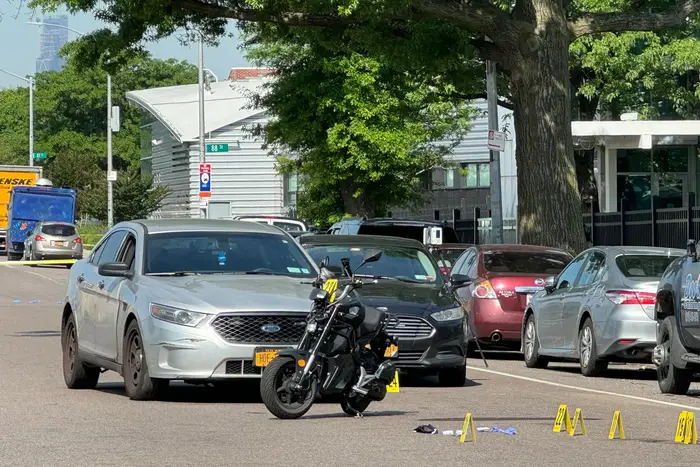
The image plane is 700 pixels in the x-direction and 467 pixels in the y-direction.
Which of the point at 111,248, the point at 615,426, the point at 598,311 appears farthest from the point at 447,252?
the point at 615,426

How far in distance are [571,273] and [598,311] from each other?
1672mm

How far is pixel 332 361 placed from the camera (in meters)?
11.9

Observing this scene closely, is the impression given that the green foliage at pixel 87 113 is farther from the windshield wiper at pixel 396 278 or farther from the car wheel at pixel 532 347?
the windshield wiper at pixel 396 278

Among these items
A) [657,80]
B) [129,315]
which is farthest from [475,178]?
[129,315]

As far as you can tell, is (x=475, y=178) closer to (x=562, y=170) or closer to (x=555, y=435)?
(x=562, y=170)

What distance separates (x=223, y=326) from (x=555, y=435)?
306 centimetres

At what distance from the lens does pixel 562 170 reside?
27.0m

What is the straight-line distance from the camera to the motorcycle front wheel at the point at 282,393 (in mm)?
11688

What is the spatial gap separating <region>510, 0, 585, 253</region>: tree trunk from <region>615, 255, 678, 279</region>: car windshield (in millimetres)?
8313

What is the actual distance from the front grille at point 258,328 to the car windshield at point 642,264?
602cm

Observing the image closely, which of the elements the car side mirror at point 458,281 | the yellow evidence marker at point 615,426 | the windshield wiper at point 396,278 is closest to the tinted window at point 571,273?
the car side mirror at point 458,281

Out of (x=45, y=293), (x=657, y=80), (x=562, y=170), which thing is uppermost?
(x=657, y=80)

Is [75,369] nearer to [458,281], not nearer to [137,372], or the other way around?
[137,372]

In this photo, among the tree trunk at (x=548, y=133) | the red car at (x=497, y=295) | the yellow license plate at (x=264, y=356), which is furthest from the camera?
the tree trunk at (x=548, y=133)
